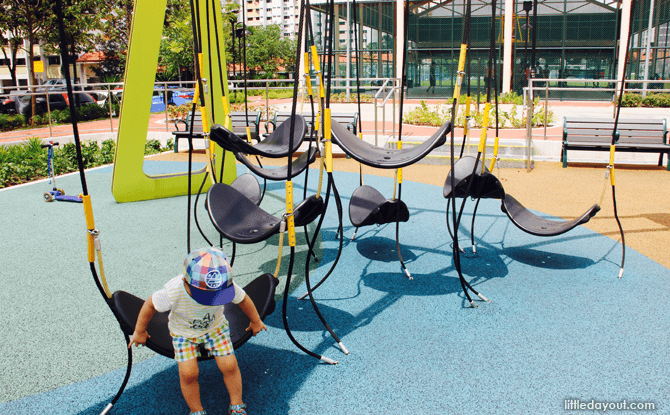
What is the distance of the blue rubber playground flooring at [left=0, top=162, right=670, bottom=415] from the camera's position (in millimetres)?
2699

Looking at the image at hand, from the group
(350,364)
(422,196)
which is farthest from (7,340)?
(422,196)

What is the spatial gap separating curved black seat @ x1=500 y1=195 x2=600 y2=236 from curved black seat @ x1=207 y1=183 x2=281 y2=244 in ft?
6.95

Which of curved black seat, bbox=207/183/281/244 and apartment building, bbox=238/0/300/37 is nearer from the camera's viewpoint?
curved black seat, bbox=207/183/281/244

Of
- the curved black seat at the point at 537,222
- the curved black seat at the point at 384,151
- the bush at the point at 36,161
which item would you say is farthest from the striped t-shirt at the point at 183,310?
the bush at the point at 36,161

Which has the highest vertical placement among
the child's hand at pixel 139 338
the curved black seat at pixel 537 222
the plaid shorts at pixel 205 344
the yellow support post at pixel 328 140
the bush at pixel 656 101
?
the bush at pixel 656 101

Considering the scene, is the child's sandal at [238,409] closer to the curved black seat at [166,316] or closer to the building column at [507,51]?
the curved black seat at [166,316]

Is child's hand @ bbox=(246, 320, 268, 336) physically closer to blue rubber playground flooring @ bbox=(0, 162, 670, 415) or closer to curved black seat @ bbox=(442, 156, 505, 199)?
blue rubber playground flooring @ bbox=(0, 162, 670, 415)

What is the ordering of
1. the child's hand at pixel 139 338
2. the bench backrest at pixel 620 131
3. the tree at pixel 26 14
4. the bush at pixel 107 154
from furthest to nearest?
the tree at pixel 26 14
the bush at pixel 107 154
the bench backrest at pixel 620 131
the child's hand at pixel 139 338

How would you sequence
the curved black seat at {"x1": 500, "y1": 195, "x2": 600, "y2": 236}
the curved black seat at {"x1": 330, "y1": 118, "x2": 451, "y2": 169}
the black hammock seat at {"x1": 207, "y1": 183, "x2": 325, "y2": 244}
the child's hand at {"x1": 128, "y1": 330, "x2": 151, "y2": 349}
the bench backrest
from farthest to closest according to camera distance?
the bench backrest → the curved black seat at {"x1": 500, "y1": 195, "x2": 600, "y2": 236} → the curved black seat at {"x1": 330, "y1": 118, "x2": 451, "y2": 169} → the black hammock seat at {"x1": 207, "y1": 183, "x2": 325, "y2": 244} → the child's hand at {"x1": 128, "y1": 330, "x2": 151, "y2": 349}

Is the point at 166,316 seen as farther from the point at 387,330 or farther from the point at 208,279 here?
the point at 387,330

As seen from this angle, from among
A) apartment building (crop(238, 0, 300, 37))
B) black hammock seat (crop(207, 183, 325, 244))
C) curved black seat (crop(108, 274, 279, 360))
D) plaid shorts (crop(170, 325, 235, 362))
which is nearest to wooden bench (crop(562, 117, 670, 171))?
black hammock seat (crop(207, 183, 325, 244))

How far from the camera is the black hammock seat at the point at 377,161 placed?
3.73 m

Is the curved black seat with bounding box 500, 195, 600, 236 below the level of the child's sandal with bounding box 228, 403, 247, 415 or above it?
above

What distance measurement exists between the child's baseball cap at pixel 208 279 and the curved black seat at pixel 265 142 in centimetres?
128
